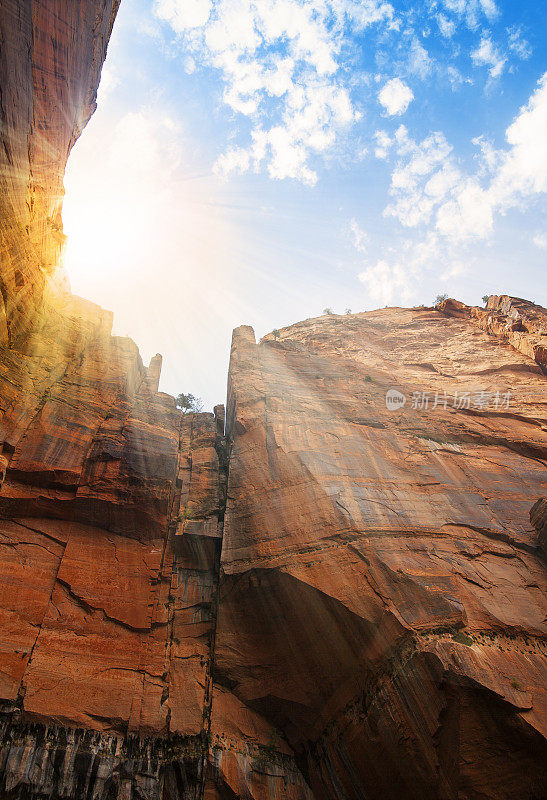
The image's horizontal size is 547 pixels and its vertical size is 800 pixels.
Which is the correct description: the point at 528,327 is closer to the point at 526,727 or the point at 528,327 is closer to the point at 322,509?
the point at 322,509

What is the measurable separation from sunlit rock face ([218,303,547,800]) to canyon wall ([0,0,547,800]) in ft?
0.28

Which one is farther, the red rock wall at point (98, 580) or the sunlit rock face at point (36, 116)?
the red rock wall at point (98, 580)

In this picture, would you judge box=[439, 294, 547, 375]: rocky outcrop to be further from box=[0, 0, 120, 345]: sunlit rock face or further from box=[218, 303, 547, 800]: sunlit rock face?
box=[0, 0, 120, 345]: sunlit rock face

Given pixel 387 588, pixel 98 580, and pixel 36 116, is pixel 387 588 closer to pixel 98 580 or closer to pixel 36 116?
pixel 98 580

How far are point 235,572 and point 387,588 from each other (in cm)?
648

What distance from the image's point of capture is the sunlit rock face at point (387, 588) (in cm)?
1099

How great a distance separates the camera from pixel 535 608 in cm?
1382

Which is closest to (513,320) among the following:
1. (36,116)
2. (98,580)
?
(36,116)

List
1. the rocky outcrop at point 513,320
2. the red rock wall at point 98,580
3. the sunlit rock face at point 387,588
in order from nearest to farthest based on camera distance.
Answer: the sunlit rock face at point 387,588
the red rock wall at point 98,580
the rocky outcrop at point 513,320

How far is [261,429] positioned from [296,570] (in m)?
8.24

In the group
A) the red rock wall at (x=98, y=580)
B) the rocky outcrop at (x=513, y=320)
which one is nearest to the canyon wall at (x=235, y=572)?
the red rock wall at (x=98, y=580)

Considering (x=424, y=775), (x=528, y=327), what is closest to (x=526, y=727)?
(x=424, y=775)

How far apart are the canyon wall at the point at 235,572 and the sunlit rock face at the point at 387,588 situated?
0.09 meters

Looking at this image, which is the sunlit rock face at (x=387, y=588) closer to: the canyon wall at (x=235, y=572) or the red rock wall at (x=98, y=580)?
the canyon wall at (x=235, y=572)
